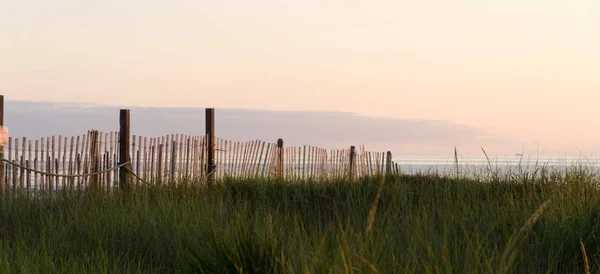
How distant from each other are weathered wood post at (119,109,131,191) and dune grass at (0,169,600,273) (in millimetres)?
944

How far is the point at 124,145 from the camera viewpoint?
9.75m

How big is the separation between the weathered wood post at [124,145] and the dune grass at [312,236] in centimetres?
94

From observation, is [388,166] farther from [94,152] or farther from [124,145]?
[94,152]

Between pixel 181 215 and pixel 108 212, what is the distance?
0.88 m

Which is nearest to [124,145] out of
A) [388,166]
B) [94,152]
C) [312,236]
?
[94,152]

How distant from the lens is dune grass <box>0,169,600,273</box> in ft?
11.0

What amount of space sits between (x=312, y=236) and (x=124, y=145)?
5302 mm

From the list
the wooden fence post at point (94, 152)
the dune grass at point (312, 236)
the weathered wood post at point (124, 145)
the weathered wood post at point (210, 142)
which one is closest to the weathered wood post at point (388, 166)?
the dune grass at point (312, 236)

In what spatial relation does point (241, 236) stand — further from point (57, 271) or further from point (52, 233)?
point (52, 233)

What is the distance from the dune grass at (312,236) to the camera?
3.35 metres

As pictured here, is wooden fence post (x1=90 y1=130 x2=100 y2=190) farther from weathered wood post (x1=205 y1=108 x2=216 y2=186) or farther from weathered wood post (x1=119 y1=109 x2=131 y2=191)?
weathered wood post (x1=205 y1=108 x2=216 y2=186)

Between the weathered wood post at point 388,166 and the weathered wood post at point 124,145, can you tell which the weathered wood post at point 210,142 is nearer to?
the weathered wood post at point 124,145

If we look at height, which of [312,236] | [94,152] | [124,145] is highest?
[124,145]

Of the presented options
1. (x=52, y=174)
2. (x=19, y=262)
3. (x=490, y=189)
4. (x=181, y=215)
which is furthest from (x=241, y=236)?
(x=52, y=174)
